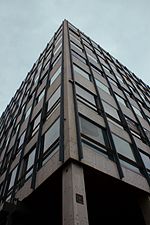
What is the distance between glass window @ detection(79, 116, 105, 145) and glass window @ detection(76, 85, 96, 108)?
182cm

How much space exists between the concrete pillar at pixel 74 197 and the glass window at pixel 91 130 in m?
2.33

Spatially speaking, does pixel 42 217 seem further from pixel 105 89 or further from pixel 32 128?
pixel 105 89

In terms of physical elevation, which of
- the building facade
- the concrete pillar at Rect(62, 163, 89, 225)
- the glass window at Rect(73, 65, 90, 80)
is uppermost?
the glass window at Rect(73, 65, 90, 80)

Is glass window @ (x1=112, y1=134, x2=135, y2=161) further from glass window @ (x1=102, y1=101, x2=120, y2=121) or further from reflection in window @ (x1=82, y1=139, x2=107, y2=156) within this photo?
glass window @ (x1=102, y1=101, x2=120, y2=121)

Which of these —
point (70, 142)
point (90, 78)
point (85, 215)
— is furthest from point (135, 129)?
point (85, 215)

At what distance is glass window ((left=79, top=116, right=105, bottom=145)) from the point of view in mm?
8914

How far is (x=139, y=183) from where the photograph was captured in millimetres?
8617

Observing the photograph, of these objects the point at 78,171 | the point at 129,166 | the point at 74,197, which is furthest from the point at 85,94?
the point at 74,197

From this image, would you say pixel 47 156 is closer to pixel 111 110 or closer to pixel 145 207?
pixel 145 207

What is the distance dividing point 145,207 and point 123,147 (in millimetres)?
2987

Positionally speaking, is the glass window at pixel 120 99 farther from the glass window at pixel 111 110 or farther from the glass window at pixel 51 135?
the glass window at pixel 51 135

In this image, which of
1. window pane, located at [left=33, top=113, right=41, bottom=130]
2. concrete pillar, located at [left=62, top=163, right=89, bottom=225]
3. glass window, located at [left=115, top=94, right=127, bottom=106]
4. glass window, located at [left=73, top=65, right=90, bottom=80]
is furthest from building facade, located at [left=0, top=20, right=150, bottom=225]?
glass window, located at [left=115, top=94, right=127, bottom=106]

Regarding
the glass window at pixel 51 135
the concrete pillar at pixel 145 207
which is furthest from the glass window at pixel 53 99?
the concrete pillar at pixel 145 207

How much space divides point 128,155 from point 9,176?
22.9 feet
